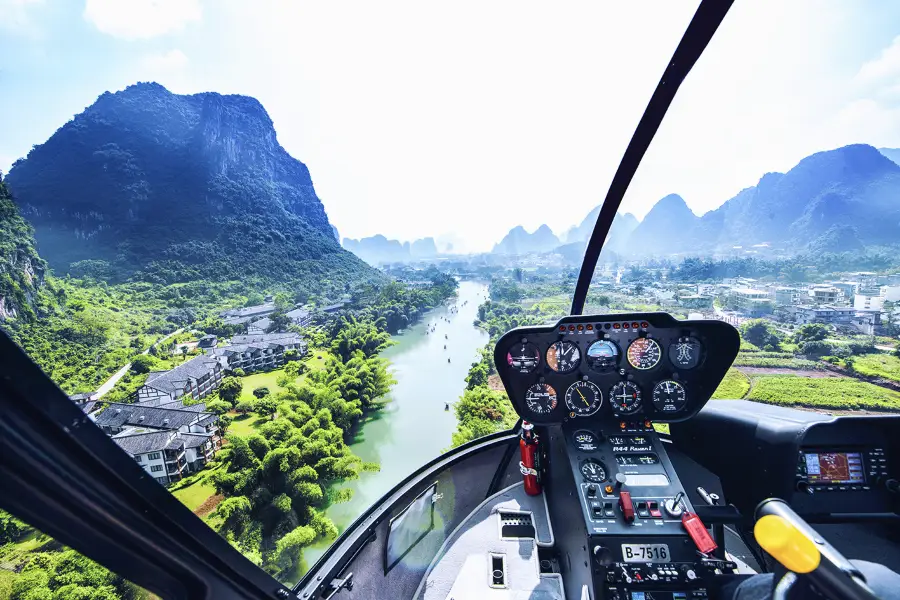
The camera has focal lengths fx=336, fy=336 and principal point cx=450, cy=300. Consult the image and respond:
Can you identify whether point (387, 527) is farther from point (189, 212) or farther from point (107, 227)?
point (189, 212)

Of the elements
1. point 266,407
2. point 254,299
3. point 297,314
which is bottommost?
point 266,407

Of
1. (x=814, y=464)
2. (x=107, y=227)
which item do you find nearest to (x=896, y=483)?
(x=814, y=464)

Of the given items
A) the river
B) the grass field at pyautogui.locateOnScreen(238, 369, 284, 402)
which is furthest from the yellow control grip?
the grass field at pyautogui.locateOnScreen(238, 369, 284, 402)

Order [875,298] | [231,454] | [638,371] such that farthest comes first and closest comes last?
[231,454], [875,298], [638,371]

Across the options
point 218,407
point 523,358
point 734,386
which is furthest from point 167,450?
point 734,386

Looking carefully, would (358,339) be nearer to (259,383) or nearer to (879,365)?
(259,383)

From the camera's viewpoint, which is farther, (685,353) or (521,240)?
(521,240)

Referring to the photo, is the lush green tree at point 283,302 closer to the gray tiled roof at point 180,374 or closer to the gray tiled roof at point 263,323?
the gray tiled roof at point 263,323
